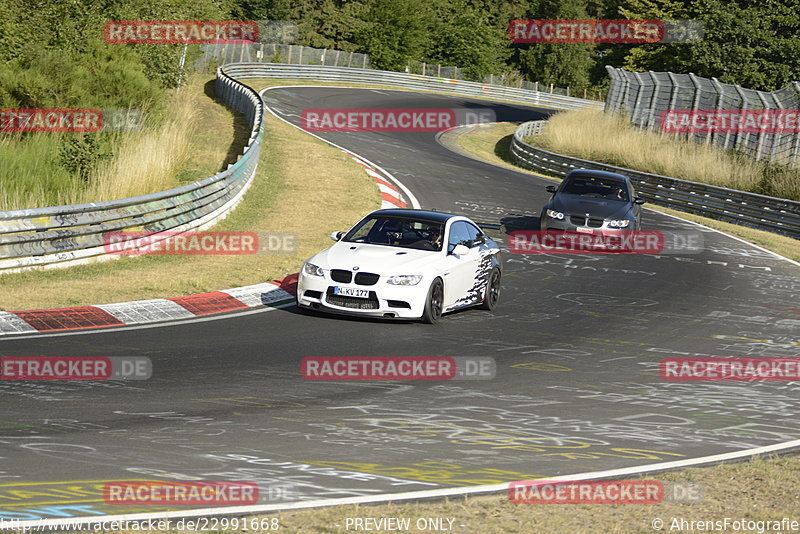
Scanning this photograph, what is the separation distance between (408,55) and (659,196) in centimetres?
5480

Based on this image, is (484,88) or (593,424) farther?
(484,88)

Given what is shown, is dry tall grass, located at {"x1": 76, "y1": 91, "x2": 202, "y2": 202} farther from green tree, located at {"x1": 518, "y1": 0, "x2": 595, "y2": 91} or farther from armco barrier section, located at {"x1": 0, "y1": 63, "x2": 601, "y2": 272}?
green tree, located at {"x1": 518, "y1": 0, "x2": 595, "y2": 91}

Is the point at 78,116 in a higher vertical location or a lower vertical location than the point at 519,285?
higher

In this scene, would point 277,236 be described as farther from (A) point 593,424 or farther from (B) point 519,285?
(A) point 593,424

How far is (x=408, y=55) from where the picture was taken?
85438 mm

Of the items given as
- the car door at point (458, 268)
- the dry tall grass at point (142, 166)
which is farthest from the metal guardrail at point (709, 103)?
the car door at point (458, 268)

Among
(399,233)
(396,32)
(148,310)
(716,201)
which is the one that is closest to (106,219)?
(148,310)

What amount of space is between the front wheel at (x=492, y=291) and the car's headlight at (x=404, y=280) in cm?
214

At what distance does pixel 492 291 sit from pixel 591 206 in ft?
26.2

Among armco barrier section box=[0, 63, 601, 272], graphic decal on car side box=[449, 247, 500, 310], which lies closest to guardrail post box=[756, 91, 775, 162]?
armco barrier section box=[0, 63, 601, 272]

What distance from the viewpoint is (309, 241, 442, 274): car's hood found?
43.5 ft

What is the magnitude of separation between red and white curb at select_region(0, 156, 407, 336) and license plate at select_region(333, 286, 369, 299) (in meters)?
1.60

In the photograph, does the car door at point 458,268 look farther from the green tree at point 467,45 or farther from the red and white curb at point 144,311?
the green tree at point 467,45

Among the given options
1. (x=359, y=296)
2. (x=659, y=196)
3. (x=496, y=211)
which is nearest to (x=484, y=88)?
(x=659, y=196)
